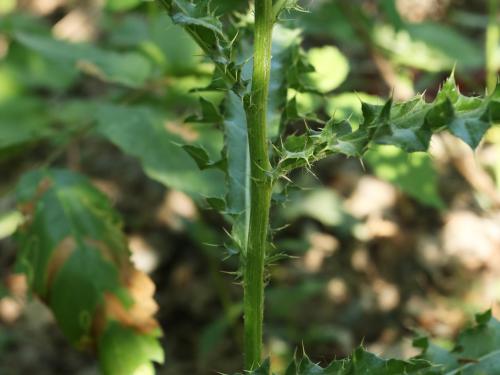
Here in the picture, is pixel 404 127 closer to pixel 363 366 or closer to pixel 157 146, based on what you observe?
pixel 363 366

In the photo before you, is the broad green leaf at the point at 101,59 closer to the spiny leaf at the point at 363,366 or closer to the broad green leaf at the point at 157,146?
the broad green leaf at the point at 157,146

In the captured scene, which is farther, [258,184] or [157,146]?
[157,146]

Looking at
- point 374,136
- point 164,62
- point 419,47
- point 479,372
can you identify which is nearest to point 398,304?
point 419,47

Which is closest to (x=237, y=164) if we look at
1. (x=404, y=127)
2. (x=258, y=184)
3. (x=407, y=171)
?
(x=258, y=184)

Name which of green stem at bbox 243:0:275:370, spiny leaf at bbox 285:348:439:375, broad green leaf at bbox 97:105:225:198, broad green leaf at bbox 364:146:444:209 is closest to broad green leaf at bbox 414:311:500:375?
spiny leaf at bbox 285:348:439:375

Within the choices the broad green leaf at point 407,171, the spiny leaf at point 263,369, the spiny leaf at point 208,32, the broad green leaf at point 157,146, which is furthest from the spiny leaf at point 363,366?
the broad green leaf at point 407,171

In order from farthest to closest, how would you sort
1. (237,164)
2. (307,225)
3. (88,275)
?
(307,225)
(88,275)
(237,164)

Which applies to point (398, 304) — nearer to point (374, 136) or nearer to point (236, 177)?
point (236, 177)
